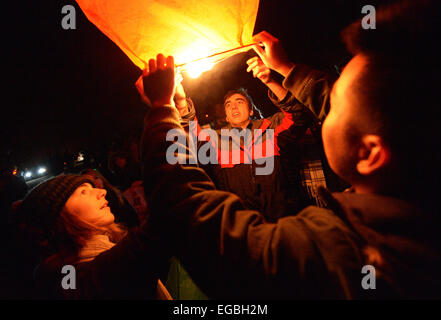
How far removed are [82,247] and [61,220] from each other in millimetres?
394

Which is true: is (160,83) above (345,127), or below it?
above

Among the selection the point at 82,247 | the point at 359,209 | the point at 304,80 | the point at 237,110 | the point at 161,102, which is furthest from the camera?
the point at 237,110

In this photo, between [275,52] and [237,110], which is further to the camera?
[237,110]

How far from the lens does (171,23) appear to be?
1503 mm

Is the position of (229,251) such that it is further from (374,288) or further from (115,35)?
(115,35)

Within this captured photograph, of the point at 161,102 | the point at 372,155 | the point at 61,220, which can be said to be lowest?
the point at 61,220

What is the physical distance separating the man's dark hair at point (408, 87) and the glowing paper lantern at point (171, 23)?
3.28 ft

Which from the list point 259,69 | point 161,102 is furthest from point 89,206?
point 259,69

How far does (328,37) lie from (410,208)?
472cm

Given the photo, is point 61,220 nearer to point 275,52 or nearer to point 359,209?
point 359,209

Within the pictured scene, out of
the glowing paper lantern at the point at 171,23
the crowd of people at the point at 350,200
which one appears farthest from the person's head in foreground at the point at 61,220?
the glowing paper lantern at the point at 171,23

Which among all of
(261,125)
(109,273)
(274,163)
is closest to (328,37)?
(261,125)
